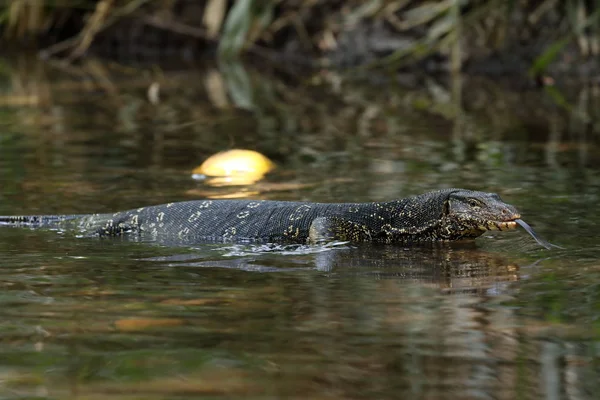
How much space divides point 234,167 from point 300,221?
2.87 metres

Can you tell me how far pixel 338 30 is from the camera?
22172 mm

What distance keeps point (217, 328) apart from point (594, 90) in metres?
13.4

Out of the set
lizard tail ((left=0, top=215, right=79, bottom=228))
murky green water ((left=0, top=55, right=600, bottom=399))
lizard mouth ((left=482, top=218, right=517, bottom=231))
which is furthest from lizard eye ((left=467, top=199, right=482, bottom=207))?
lizard tail ((left=0, top=215, right=79, bottom=228))

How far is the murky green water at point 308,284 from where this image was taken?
422cm

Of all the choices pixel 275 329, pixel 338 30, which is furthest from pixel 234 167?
pixel 338 30

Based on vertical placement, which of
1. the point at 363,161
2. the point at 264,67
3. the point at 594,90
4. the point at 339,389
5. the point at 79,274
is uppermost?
the point at 264,67

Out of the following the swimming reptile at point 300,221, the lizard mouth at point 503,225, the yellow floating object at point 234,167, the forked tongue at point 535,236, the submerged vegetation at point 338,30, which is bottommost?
the forked tongue at point 535,236

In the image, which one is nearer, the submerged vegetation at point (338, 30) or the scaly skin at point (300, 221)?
the scaly skin at point (300, 221)

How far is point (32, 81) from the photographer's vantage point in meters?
19.3

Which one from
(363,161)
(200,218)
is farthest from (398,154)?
(200,218)

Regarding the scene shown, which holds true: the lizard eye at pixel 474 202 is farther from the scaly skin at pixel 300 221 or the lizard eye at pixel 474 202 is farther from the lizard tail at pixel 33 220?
the lizard tail at pixel 33 220

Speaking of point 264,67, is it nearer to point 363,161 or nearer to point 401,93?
point 401,93

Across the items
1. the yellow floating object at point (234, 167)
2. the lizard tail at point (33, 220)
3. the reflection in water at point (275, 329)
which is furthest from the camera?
the yellow floating object at point (234, 167)

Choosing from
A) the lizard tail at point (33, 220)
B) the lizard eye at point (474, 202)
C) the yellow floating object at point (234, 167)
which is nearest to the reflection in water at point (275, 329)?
the lizard eye at point (474, 202)
